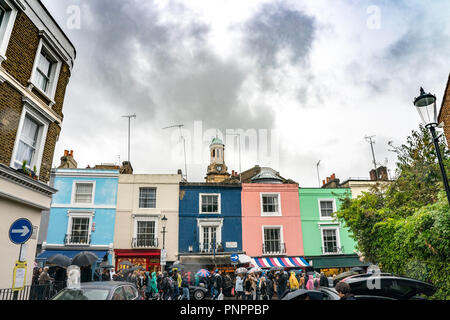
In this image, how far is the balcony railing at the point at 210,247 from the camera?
2335cm

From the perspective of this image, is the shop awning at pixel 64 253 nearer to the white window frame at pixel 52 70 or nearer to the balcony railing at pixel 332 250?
the white window frame at pixel 52 70

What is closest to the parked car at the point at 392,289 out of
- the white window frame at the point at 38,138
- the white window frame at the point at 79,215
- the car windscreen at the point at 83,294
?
the car windscreen at the point at 83,294

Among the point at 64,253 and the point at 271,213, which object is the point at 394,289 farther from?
the point at 64,253

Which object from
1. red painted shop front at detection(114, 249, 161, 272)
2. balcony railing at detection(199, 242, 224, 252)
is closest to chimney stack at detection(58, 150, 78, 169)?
red painted shop front at detection(114, 249, 161, 272)

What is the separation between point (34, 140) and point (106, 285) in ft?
20.4

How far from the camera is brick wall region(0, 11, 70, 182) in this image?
8773mm

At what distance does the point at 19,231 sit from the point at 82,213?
1593 cm

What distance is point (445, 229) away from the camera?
8.58 m

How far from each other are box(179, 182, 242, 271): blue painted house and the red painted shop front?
6.18 ft

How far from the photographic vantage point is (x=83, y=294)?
21.9ft

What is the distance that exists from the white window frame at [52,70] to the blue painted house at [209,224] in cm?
1472
